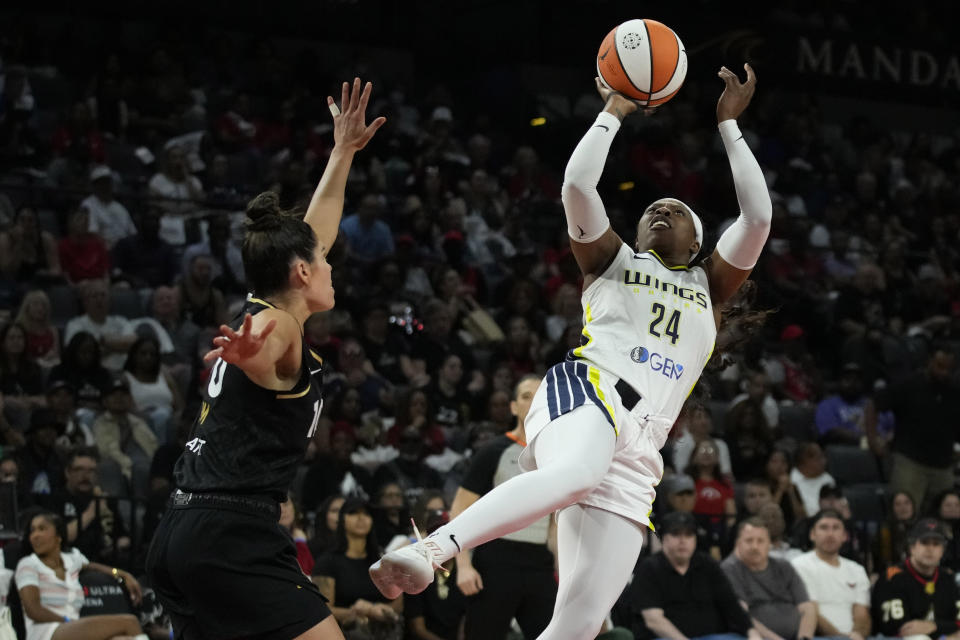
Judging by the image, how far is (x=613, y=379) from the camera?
5.08 metres

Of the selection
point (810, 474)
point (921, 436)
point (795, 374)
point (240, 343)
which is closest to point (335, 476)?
point (810, 474)

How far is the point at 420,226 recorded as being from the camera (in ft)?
45.6

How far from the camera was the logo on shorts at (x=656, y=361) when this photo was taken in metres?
5.14

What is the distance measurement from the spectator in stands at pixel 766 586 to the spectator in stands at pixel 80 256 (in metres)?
6.00

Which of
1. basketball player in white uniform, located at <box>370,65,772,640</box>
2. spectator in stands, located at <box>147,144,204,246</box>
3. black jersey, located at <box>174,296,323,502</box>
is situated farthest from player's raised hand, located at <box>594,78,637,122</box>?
spectator in stands, located at <box>147,144,204,246</box>

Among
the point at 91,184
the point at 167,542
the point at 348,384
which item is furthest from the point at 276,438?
the point at 91,184

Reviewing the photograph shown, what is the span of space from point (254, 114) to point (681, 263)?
33.7 ft

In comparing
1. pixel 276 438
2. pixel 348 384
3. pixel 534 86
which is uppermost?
→ pixel 534 86

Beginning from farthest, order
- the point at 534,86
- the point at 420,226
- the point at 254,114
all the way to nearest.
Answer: the point at 534,86, the point at 254,114, the point at 420,226

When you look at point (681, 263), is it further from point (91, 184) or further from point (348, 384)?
point (91, 184)

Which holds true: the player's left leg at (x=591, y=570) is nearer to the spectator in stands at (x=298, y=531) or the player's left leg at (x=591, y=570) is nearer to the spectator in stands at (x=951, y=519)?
the spectator in stands at (x=298, y=531)

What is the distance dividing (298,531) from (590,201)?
451 centimetres

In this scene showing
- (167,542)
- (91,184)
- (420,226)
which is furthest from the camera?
(420,226)

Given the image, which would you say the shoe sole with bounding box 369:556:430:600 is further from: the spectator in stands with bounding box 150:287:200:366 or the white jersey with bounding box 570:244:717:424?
the spectator in stands with bounding box 150:287:200:366
